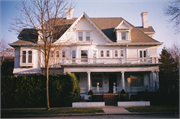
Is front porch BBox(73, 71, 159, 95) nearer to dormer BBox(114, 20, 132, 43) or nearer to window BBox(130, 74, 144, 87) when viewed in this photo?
window BBox(130, 74, 144, 87)

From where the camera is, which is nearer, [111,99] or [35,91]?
[35,91]

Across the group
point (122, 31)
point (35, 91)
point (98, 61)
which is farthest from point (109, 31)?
point (35, 91)

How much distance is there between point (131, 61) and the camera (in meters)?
24.1

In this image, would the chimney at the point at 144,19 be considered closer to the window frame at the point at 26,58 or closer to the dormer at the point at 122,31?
the dormer at the point at 122,31

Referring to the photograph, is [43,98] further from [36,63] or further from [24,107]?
[36,63]

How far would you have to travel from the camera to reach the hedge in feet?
54.0

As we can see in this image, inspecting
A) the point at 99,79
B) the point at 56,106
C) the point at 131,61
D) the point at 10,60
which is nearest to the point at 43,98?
the point at 56,106

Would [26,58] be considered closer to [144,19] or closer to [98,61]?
[98,61]

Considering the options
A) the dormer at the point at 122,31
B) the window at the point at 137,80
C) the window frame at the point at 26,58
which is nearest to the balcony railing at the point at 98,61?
the window at the point at 137,80

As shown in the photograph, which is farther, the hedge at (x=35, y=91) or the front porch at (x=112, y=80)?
the front porch at (x=112, y=80)

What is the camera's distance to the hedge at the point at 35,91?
16453 mm

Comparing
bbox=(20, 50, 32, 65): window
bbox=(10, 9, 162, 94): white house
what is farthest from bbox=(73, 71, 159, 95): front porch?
bbox=(20, 50, 32, 65): window

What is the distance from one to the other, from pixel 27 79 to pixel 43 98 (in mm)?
2606

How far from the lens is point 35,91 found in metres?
16.7
